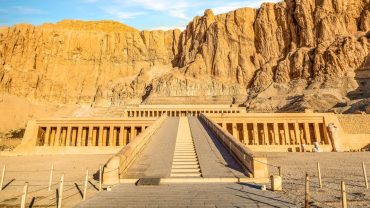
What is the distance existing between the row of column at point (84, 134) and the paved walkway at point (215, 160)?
19113 millimetres

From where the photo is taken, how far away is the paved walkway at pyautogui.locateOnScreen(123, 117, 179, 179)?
423 inches

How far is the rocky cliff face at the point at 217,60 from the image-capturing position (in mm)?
66875

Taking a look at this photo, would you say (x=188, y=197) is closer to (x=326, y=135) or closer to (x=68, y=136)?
(x=68, y=136)

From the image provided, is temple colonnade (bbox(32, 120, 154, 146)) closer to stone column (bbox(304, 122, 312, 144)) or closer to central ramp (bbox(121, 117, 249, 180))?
central ramp (bbox(121, 117, 249, 180))

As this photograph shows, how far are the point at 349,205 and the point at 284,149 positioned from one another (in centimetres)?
2466

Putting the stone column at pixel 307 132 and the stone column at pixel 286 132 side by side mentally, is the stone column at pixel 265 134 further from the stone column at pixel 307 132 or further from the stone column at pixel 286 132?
the stone column at pixel 307 132

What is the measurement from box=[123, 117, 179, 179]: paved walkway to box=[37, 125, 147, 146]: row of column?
17.9m

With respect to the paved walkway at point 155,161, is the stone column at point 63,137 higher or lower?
lower

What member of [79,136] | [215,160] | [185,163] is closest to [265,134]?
[215,160]

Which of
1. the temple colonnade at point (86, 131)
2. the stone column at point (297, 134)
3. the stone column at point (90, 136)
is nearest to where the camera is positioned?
the stone column at point (297, 134)

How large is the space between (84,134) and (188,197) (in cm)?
3286

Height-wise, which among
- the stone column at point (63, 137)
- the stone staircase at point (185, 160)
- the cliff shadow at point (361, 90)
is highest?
the cliff shadow at point (361, 90)

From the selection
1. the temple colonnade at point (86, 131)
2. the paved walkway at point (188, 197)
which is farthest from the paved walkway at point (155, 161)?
the temple colonnade at point (86, 131)

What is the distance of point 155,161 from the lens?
1284 centimetres
